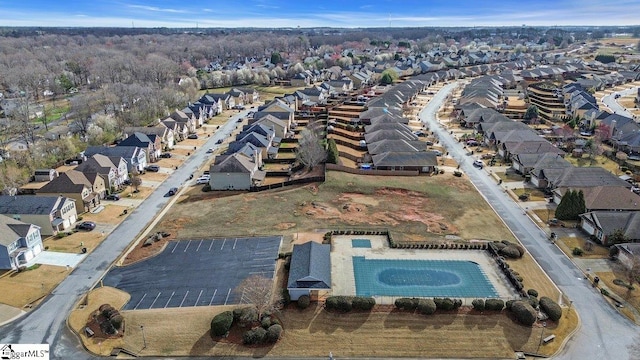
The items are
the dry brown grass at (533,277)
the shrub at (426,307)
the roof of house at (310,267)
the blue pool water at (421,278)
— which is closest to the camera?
the shrub at (426,307)

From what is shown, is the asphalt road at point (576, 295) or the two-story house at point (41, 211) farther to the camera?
the two-story house at point (41, 211)

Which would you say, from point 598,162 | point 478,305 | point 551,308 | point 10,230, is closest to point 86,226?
point 10,230

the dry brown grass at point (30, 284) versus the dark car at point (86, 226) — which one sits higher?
the dark car at point (86, 226)

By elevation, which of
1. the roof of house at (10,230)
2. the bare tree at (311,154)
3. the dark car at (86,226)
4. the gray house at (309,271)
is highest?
the bare tree at (311,154)

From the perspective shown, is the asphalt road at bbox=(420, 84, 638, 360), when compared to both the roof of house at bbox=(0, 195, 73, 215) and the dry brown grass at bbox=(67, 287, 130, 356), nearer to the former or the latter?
the dry brown grass at bbox=(67, 287, 130, 356)

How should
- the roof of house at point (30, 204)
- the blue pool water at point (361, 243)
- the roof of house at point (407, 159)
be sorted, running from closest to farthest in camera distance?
the blue pool water at point (361, 243) → the roof of house at point (30, 204) → the roof of house at point (407, 159)

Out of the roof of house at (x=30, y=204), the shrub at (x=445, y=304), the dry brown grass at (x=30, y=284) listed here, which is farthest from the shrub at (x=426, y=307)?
the roof of house at (x=30, y=204)

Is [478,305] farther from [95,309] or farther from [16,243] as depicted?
→ [16,243]

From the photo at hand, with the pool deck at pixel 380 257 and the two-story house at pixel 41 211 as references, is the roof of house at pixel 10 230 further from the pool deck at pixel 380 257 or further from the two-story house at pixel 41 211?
the pool deck at pixel 380 257
